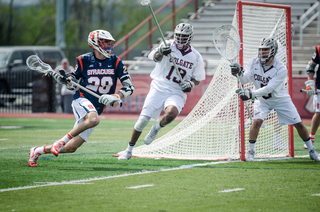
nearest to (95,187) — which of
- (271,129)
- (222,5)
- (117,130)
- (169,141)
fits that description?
(169,141)

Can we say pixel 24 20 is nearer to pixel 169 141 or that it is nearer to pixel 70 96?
pixel 70 96

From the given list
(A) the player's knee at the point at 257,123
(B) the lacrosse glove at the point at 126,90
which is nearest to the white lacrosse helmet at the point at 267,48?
(A) the player's knee at the point at 257,123

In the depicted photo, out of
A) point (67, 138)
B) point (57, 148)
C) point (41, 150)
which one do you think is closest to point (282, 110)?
point (67, 138)

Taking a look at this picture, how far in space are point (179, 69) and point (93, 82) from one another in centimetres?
120

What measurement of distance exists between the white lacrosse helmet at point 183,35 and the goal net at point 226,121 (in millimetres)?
681

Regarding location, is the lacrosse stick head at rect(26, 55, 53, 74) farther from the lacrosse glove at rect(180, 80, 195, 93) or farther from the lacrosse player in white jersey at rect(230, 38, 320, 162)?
the lacrosse player in white jersey at rect(230, 38, 320, 162)

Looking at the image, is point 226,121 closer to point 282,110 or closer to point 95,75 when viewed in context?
point 282,110

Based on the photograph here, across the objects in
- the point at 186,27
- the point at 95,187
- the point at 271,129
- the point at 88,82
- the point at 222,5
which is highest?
the point at 222,5

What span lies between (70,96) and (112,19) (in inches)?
A: 887

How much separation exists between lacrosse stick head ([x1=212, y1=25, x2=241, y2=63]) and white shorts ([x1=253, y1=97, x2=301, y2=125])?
740 mm

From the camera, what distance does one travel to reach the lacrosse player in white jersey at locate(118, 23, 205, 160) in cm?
638

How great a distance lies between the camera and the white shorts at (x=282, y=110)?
647 cm

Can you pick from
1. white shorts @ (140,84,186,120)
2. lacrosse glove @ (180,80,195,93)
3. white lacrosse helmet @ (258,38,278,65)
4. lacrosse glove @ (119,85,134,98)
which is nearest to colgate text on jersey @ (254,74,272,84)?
white lacrosse helmet @ (258,38,278,65)

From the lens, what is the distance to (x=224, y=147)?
675 centimetres
